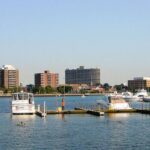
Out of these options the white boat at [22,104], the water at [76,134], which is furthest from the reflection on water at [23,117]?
the white boat at [22,104]

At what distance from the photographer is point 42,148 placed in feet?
184

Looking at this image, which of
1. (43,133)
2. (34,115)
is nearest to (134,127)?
(43,133)

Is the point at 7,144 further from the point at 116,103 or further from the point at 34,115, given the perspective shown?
the point at 116,103

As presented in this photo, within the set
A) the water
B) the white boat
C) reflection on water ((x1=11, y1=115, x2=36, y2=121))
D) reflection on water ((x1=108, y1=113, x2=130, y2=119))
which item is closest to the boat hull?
the white boat

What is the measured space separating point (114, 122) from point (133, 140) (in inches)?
993

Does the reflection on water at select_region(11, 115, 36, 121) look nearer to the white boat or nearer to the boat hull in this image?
the boat hull

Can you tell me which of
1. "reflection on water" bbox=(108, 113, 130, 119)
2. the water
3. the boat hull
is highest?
the boat hull

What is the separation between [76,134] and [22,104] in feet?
126

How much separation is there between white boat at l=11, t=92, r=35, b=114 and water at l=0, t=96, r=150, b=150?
357 inches

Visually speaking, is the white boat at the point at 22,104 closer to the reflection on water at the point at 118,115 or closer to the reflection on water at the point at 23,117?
the reflection on water at the point at 23,117

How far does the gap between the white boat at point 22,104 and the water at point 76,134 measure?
9060 mm

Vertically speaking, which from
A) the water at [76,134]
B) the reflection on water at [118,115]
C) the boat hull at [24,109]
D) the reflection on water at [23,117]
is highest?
the boat hull at [24,109]

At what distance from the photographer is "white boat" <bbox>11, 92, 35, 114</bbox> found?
10481 cm

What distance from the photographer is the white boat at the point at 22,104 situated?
344 feet
